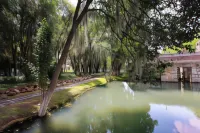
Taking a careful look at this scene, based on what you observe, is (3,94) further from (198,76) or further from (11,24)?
(198,76)

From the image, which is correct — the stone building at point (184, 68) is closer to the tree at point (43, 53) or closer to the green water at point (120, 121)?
the green water at point (120, 121)

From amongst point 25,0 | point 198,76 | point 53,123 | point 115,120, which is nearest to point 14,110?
point 53,123

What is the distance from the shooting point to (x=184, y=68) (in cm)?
1647

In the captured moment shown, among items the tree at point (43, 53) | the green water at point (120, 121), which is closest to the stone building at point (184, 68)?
the green water at point (120, 121)

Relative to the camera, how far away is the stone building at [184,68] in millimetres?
14750

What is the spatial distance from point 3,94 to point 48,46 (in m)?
3.80

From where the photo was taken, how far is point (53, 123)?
489 cm

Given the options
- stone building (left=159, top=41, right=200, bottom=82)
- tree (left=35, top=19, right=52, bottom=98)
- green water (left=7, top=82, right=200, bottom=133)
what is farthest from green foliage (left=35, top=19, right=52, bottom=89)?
stone building (left=159, top=41, right=200, bottom=82)

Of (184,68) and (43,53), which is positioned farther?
(184,68)

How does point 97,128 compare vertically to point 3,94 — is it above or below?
below

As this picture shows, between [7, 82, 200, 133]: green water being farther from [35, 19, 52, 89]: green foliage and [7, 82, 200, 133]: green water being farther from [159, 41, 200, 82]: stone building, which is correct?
[159, 41, 200, 82]: stone building

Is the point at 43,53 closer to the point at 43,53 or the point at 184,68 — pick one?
the point at 43,53

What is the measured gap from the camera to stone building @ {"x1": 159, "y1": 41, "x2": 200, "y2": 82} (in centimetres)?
1475

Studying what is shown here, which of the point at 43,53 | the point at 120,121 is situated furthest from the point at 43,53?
the point at 120,121
